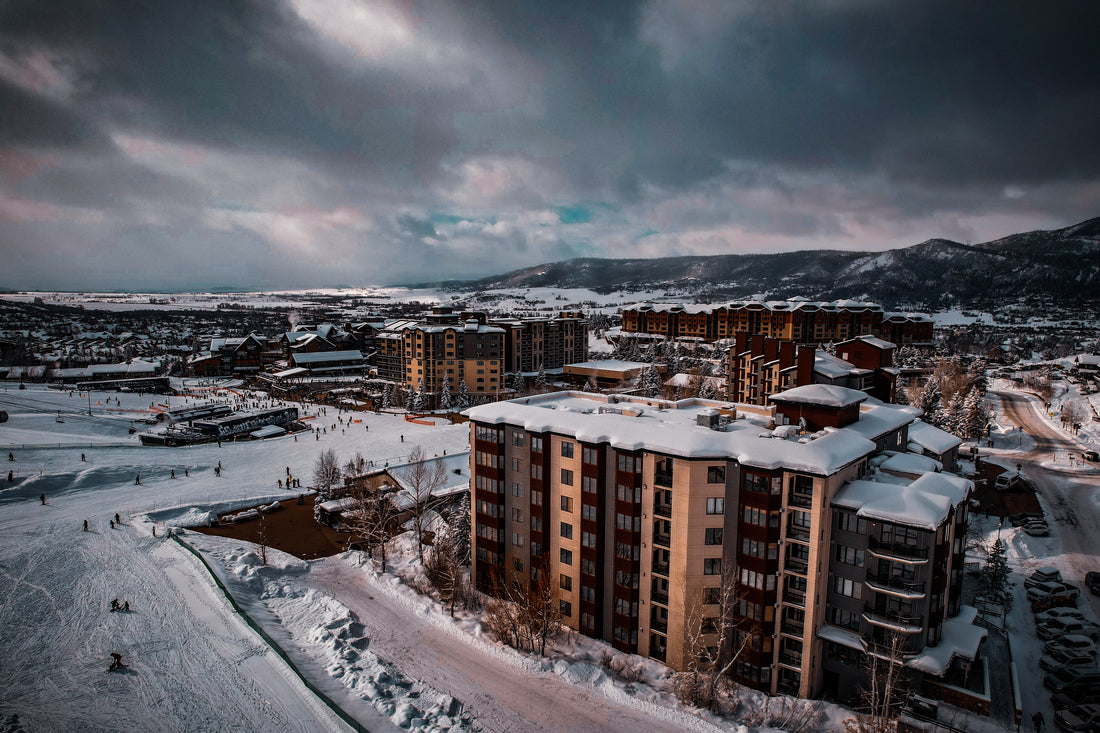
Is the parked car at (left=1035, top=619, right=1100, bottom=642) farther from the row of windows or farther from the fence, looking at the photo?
the fence

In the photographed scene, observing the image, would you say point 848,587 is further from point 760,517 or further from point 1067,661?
point 1067,661

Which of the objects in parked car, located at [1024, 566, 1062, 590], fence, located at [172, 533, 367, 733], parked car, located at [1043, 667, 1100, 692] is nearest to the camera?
fence, located at [172, 533, 367, 733]

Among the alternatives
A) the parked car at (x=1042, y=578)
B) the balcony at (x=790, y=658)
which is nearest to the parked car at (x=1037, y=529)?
the parked car at (x=1042, y=578)

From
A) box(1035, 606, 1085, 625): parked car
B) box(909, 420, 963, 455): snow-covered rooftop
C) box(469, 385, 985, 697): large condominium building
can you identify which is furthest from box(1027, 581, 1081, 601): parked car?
box(909, 420, 963, 455): snow-covered rooftop

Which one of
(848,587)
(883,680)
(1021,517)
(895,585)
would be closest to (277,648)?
(848,587)

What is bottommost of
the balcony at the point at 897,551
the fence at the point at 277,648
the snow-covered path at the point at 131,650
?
the snow-covered path at the point at 131,650

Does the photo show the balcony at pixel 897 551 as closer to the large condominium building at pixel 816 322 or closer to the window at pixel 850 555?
the window at pixel 850 555

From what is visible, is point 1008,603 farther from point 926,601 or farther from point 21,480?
point 21,480
